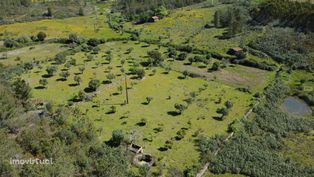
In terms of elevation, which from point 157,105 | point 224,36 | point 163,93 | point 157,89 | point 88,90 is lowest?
point 157,105

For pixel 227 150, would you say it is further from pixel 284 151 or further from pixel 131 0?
pixel 131 0

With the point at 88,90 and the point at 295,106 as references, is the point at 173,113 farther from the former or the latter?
the point at 295,106

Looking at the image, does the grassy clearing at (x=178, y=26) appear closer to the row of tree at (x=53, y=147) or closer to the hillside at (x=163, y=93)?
the hillside at (x=163, y=93)

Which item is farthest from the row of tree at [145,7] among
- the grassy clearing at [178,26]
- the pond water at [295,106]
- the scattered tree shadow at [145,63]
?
the pond water at [295,106]

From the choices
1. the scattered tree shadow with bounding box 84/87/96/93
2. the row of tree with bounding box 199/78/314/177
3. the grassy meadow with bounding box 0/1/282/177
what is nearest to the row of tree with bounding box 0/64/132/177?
the grassy meadow with bounding box 0/1/282/177

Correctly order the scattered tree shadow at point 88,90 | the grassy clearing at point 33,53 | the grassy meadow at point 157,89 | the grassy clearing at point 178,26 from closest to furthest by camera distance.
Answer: the grassy meadow at point 157,89, the scattered tree shadow at point 88,90, the grassy clearing at point 33,53, the grassy clearing at point 178,26

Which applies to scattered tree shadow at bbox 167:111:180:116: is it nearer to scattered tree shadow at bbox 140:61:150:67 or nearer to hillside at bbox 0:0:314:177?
hillside at bbox 0:0:314:177

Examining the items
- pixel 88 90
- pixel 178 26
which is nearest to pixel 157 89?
pixel 88 90

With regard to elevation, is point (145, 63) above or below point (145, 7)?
below
